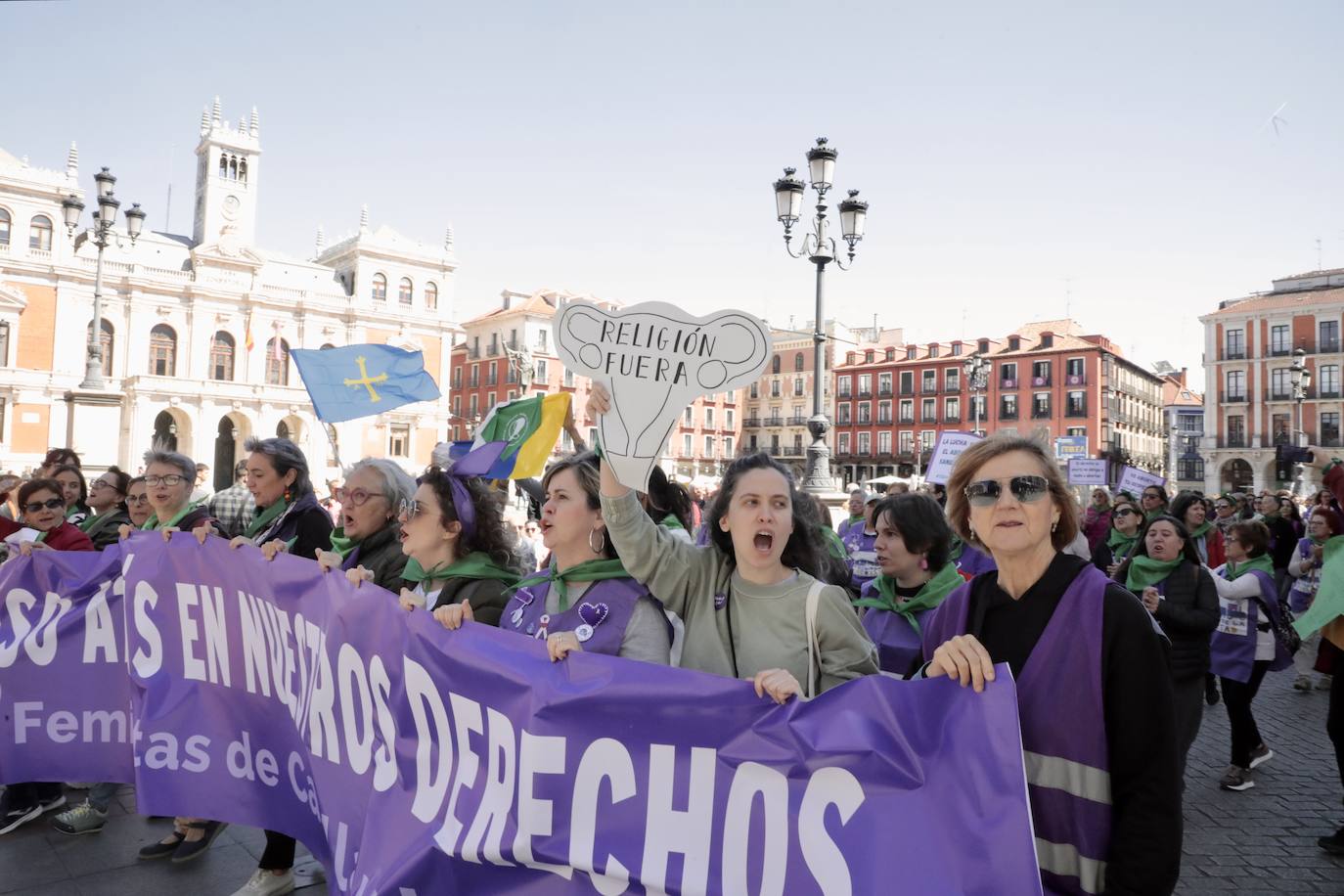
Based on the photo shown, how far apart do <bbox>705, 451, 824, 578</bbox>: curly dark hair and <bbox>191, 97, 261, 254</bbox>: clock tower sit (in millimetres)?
60787

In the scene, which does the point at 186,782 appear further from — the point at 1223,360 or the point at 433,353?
the point at 1223,360

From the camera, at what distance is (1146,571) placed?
4992mm

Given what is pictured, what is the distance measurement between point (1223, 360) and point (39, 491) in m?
63.2

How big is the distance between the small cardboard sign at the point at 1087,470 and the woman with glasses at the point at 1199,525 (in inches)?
197

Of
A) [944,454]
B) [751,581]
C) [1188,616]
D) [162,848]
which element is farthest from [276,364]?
[751,581]

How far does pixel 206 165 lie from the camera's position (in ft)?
189

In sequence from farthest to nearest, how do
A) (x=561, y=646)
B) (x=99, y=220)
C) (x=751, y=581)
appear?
1. (x=99, y=220)
2. (x=751, y=581)
3. (x=561, y=646)

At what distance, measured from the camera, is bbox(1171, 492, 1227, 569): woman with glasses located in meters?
7.65

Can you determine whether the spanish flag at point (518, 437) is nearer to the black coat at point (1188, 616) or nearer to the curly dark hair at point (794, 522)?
the curly dark hair at point (794, 522)

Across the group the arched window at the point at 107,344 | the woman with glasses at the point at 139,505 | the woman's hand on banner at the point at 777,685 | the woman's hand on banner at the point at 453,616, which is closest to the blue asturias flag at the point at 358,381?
the woman with glasses at the point at 139,505

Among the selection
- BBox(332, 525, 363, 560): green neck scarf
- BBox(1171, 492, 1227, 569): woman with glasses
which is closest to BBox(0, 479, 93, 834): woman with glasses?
BBox(332, 525, 363, 560): green neck scarf

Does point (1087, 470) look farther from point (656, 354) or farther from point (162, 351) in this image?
point (162, 351)

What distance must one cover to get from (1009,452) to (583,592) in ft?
4.41

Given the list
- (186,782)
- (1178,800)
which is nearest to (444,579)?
(186,782)
